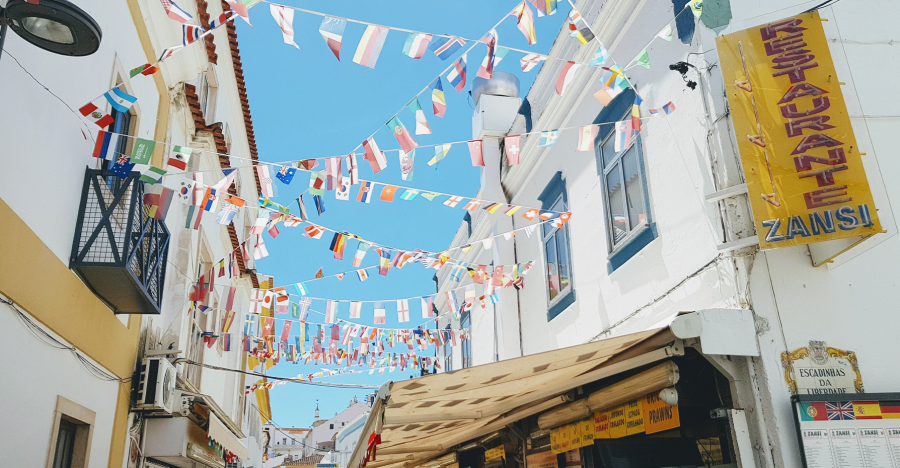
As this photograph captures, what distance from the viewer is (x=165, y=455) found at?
8.59 meters

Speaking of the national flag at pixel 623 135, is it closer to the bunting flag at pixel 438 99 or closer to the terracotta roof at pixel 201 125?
the bunting flag at pixel 438 99

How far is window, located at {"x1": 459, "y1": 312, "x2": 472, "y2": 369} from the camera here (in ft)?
49.6

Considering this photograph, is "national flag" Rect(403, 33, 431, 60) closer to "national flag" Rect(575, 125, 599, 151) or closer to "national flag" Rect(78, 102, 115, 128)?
"national flag" Rect(575, 125, 599, 151)

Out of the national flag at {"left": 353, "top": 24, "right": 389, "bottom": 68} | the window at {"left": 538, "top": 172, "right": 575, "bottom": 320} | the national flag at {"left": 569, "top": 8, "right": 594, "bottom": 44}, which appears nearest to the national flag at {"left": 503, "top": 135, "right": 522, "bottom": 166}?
the window at {"left": 538, "top": 172, "right": 575, "bottom": 320}

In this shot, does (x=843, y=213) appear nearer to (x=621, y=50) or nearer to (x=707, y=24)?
(x=707, y=24)

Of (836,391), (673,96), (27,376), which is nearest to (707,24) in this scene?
(673,96)

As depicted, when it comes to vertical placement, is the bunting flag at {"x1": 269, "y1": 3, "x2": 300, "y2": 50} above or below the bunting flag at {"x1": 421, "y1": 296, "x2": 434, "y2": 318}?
above

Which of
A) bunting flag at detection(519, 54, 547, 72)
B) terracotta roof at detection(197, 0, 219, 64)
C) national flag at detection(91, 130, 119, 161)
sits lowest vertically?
national flag at detection(91, 130, 119, 161)

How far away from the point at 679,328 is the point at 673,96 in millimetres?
2610

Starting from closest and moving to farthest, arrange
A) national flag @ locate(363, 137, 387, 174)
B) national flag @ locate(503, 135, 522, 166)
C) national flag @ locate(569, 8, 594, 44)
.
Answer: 1. national flag @ locate(569, 8, 594, 44)
2. national flag @ locate(363, 137, 387, 174)
3. national flag @ locate(503, 135, 522, 166)

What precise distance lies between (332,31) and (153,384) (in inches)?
191

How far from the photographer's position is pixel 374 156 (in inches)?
280

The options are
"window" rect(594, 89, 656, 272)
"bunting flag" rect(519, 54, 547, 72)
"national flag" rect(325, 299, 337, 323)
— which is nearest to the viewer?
"bunting flag" rect(519, 54, 547, 72)

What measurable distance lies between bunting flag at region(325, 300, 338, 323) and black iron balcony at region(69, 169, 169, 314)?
159 inches
